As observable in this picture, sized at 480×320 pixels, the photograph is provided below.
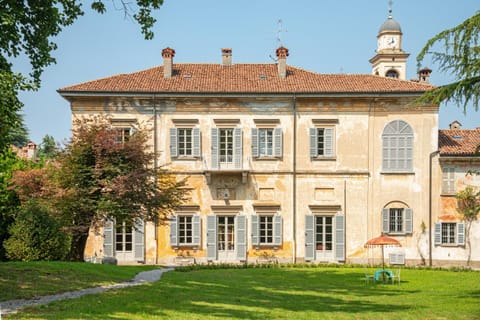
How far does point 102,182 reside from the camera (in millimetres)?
21562

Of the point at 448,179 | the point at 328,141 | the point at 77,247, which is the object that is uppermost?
the point at 328,141

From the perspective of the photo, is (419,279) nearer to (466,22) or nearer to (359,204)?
(359,204)

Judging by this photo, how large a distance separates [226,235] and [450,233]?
34.0 feet

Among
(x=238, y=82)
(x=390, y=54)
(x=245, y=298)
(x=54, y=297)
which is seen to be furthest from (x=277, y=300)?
(x=390, y=54)

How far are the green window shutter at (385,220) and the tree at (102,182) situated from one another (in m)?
11.4

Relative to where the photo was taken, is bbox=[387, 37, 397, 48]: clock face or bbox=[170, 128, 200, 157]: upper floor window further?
bbox=[387, 37, 397, 48]: clock face

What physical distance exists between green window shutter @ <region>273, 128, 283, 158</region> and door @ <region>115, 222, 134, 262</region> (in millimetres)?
7611

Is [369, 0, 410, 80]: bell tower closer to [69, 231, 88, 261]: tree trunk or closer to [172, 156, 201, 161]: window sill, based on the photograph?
[172, 156, 201, 161]: window sill

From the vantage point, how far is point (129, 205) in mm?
21969

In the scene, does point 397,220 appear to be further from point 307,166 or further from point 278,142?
point 278,142

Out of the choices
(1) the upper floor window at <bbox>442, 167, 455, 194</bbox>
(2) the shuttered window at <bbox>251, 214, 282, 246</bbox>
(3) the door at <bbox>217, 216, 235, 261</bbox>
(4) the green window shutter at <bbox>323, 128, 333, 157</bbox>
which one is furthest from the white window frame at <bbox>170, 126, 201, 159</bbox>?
(1) the upper floor window at <bbox>442, 167, 455, 194</bbox>

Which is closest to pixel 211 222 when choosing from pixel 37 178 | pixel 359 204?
pixel 359 204

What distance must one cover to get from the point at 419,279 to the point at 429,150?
940cm

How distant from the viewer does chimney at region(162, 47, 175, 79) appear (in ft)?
101
